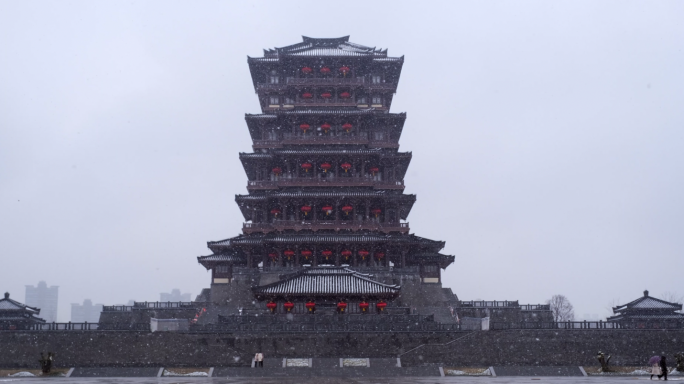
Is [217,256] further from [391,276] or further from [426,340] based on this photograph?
[426,340]

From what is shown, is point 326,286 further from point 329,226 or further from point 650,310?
point 650,310

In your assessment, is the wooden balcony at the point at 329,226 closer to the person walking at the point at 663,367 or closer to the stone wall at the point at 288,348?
the stone wall at the point at 288,348

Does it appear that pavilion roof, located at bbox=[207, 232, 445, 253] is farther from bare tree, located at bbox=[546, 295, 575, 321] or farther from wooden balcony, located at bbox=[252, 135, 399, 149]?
bare tree, located at bbox=[546, 295, 575, 321]

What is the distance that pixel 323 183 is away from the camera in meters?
52.2

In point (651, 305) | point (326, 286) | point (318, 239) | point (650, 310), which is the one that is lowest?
point (650, 310)

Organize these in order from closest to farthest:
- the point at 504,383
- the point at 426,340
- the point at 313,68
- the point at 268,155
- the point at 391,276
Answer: the point at 504,383
the point at 426,340
the point at 391,276
the point at 268,155
the point at 313,68

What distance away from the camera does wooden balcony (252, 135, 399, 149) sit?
53.7 meters

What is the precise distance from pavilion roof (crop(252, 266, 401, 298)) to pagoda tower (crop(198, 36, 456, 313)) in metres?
0.20

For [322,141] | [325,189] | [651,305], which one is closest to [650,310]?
[651,305]

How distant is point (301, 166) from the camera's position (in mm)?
53062

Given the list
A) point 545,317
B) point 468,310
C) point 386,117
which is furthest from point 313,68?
point 545,317

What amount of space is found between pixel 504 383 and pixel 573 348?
11579 millimetres

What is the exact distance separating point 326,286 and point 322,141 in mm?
16053

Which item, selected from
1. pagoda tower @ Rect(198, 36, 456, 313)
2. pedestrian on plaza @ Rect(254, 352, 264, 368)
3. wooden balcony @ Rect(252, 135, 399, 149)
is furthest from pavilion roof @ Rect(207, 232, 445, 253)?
pedestrian on plaza @ Rect(254, 352, 264, 368)
